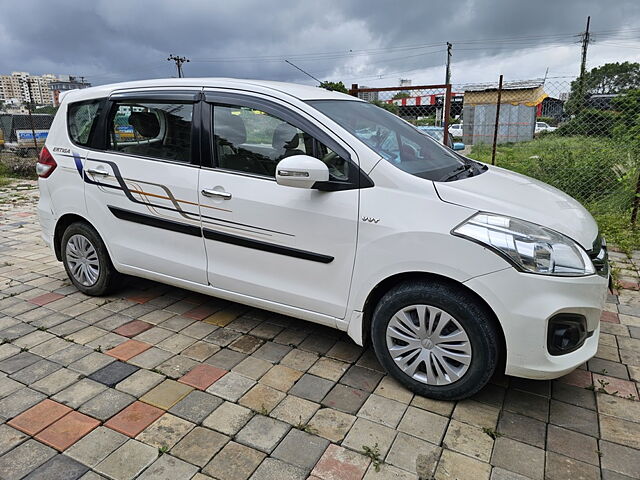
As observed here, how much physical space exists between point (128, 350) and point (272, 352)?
958 mm

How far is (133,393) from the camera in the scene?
8.62ft

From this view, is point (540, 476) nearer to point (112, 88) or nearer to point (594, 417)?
point (594, 417)

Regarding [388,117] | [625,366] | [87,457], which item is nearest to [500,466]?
[625,366]

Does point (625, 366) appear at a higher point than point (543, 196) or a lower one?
lower

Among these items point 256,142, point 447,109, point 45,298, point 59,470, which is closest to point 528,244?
point 256,142

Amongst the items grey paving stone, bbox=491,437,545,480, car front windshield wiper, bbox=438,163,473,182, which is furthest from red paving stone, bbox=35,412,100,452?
car front windshield wiper, bbox=438,163,473,182

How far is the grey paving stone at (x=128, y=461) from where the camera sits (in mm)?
2053

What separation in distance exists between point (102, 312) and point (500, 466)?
301 centimetres

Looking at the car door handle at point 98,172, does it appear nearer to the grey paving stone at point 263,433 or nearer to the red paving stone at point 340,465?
the grey paving stone at point 263,433

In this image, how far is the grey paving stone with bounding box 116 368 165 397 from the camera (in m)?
2.65

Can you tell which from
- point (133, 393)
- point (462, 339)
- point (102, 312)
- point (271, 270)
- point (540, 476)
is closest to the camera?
point (540, 476)

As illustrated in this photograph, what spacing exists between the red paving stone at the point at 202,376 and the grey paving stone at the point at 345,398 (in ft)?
2.22

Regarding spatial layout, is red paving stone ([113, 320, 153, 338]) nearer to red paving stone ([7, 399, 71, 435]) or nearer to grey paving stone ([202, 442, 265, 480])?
red paving stone ([7, 399, 71, 435])

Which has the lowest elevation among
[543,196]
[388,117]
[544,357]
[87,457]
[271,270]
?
[87,457]
